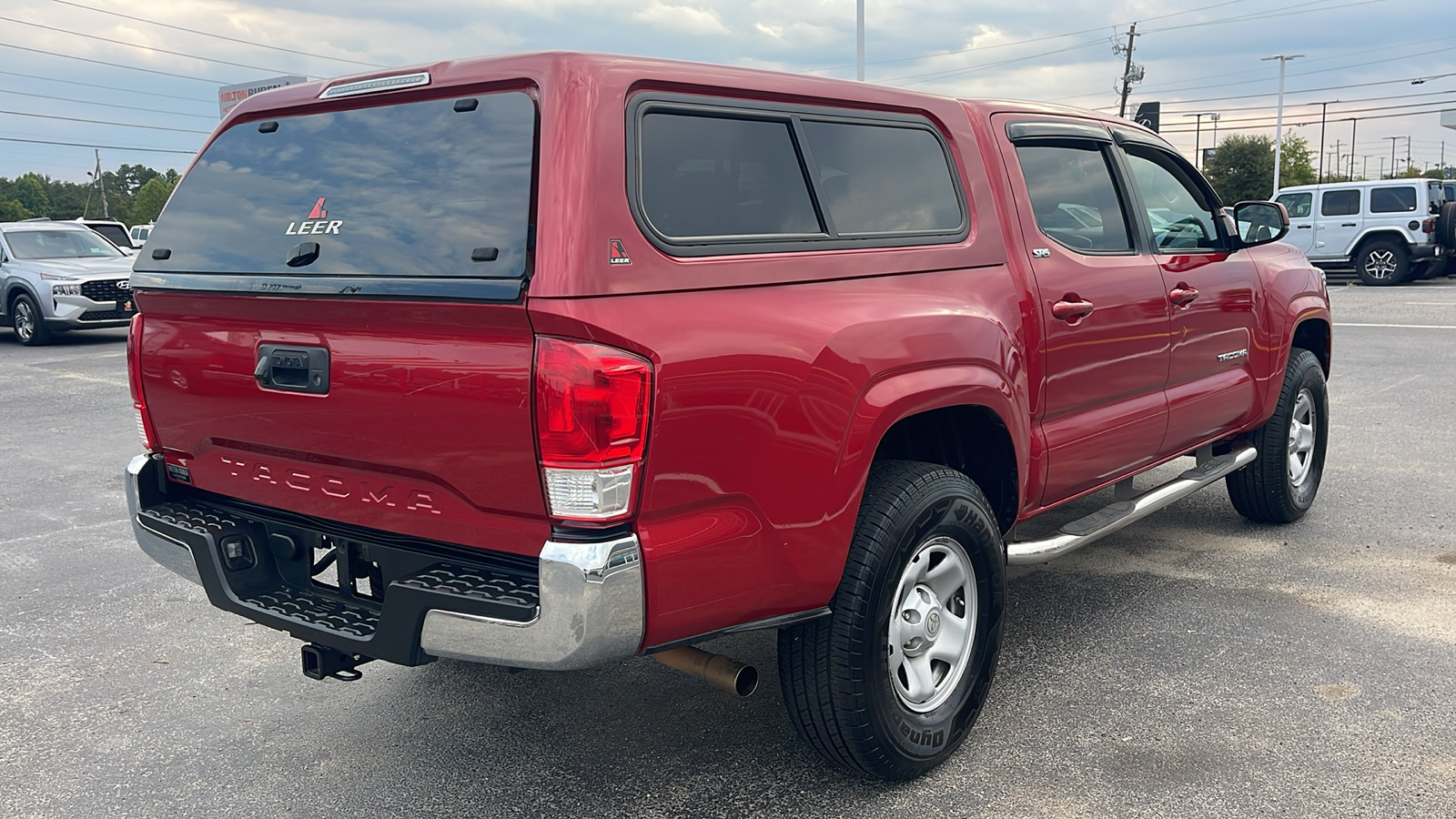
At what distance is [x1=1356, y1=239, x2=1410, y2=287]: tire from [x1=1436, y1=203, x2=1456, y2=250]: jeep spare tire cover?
2.07 feet

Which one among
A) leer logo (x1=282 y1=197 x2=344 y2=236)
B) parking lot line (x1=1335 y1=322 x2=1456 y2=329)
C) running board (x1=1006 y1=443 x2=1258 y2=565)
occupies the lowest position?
parking lot line (x1=1335 y1=322 x2=1456 y2=329)

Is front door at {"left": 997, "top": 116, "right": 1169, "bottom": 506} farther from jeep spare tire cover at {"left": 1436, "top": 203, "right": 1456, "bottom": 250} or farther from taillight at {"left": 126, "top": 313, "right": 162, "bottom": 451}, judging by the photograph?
jeep spare tire cover at {"left": 1436, "top": 203, "right": 1456, "bottom": 250}

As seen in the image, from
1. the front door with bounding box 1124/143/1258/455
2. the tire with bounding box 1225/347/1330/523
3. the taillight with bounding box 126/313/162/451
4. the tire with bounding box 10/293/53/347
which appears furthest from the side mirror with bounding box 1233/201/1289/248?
the tire with bounding box 10/293/53/347

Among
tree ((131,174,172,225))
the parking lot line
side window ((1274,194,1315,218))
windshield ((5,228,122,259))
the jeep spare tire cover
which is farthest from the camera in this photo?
tree ((131,174,172,225))

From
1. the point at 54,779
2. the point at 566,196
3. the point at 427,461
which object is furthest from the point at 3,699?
the point at 566,196

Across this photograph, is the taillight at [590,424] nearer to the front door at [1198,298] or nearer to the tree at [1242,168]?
the front door at [1198,298]

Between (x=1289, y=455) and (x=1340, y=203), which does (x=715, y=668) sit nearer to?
(x=1289, y=455)

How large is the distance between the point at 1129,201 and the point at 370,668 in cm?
337

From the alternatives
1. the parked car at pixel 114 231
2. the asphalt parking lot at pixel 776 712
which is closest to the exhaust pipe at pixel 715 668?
the asphalt parking lot at pixel 776 712

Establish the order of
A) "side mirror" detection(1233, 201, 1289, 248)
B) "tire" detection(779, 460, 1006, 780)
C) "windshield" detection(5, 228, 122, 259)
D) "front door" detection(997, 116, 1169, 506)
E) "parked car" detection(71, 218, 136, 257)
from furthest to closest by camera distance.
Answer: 1. "parked car" detection(71, 218, 136, 257)
2. "windshield" detection(5, 228, 122, 259)
3. "side mirror" detection(1233, 201, 1289, 248)
4. "front door" detection(997, 116, 1169, 506)
5. "tire" detection(779, 460, 1006, 780)

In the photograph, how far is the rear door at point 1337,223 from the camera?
21375 millimetres

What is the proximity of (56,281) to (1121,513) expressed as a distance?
15716mm

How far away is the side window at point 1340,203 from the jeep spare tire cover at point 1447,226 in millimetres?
1342

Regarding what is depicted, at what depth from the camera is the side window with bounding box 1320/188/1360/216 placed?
70.2 ft
